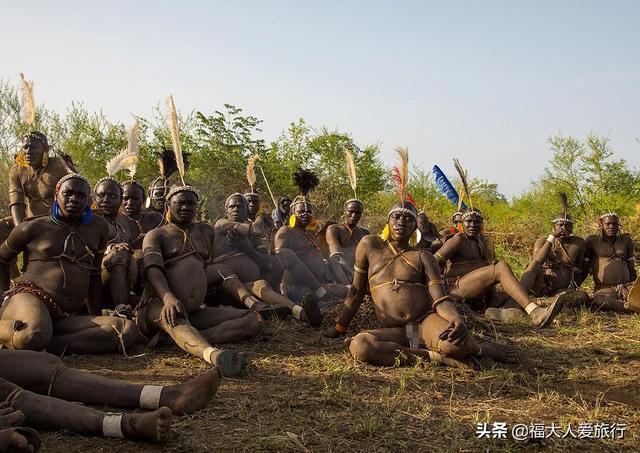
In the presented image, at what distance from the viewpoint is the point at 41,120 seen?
1722 centimetres

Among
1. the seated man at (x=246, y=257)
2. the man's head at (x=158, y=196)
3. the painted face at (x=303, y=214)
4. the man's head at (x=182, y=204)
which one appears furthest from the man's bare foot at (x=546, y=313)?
the man's head at (x=158, y=196)

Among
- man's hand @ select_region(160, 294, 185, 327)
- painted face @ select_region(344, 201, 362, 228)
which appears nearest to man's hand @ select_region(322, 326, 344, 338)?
man's hand @ select_region(160, 294, 185, 327)

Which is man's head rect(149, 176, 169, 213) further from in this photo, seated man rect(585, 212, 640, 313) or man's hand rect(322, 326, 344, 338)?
seated man rect(585, 212, 640, 313)

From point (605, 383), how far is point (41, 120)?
16.1 m

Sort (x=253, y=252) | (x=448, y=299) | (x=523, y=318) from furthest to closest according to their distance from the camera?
(x=253, y=252) < (x=523, y=318) < (x=448, y=299)

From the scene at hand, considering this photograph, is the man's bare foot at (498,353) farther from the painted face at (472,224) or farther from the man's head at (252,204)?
the man's head at (252,204)

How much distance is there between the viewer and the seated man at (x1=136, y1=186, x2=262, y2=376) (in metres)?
5.41

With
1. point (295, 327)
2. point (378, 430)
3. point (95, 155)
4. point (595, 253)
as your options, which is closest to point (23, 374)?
point (378, 430)

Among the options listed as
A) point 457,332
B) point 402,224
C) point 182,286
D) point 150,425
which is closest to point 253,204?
point 182,286

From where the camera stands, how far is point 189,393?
3686 mm

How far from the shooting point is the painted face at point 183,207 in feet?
19.6

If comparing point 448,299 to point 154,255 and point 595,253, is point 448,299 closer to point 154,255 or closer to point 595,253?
point 154,255

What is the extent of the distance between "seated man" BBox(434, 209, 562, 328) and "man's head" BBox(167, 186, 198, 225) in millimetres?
3564

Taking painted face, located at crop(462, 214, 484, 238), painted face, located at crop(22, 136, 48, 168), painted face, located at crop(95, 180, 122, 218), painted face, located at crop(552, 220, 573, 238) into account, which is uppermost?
painted face, located at crop(22, 136, 48, 168)
